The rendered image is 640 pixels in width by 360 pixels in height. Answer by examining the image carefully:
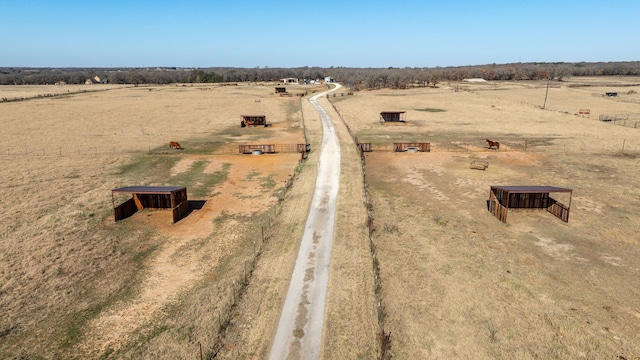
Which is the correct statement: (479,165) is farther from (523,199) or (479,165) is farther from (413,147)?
(523,199)

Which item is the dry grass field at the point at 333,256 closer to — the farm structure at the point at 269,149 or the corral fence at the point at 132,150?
the corral fence at the point at 132,150

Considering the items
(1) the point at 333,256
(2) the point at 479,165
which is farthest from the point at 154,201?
(2) the point at 479,165

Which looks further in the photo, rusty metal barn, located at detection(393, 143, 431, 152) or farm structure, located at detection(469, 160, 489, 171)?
rusty metal barn, located at detection(393, 143, 431, 152)

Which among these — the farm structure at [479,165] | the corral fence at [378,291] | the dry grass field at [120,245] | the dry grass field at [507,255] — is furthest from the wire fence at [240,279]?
the farm structure at [479,165]

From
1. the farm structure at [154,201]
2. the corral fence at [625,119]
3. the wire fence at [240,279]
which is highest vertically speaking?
the corral fence at [625,119]

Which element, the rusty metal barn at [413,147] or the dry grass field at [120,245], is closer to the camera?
the dry grass field at [120,245]

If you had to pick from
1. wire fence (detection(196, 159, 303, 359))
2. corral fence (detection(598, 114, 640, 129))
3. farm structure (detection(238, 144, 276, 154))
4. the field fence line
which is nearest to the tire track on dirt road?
the field fence line

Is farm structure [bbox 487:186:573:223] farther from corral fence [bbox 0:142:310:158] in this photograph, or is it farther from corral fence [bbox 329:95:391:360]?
corral fence [bbox 0:142:310:158]
